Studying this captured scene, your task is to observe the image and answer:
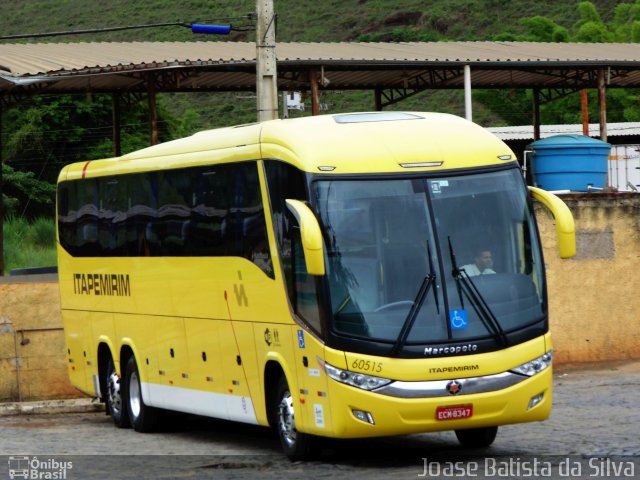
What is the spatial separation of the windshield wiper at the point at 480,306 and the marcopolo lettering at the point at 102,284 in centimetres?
672

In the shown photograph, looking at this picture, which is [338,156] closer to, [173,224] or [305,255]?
[305,255]

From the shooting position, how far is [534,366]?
12.9 metres

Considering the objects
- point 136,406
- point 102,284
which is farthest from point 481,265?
point 102,284

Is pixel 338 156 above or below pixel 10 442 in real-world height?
above

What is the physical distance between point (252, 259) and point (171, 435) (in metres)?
4.50

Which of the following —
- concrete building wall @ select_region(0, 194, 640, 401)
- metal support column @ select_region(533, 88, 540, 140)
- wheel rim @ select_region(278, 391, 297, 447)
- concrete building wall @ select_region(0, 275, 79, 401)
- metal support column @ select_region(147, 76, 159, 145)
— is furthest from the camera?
metal support column @ select_region(533, 88, 540, 140)

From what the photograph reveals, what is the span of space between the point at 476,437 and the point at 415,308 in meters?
2.40

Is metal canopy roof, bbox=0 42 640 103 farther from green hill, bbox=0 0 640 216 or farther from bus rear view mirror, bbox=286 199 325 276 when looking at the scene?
bus rear view mirror, bbox=286 199 325 276

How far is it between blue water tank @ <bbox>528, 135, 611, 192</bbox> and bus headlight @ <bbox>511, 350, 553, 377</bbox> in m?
12.6

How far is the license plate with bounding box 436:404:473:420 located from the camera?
40.8ft

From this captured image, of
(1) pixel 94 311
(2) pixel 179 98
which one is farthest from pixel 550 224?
(2) pixel 179 98

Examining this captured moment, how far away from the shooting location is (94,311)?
19781mm

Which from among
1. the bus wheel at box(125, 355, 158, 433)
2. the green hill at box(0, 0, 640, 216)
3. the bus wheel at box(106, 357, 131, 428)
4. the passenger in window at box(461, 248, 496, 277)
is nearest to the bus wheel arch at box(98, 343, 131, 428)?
the bus wheel at box(106, 357, 131, 428)

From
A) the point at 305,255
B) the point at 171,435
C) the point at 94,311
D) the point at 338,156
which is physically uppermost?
the point at 338,156
